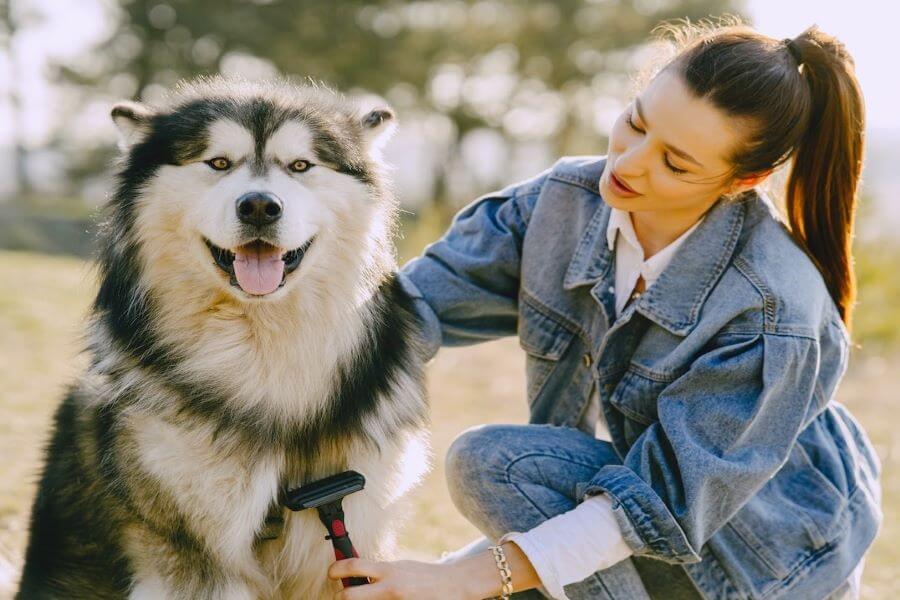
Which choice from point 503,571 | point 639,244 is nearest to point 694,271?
point 639,244

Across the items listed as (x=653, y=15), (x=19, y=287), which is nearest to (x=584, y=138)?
(x=653, y=15)

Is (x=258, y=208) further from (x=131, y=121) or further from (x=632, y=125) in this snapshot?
(x=632, y=125)

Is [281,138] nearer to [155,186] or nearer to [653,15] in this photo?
[155,186]

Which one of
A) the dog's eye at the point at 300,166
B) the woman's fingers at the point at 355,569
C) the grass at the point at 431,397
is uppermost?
the dog's eye at the point at 300,166

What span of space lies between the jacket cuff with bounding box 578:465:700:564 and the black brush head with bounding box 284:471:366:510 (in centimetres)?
56

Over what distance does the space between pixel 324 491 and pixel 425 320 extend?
58 cm

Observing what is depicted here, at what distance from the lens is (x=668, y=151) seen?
6.29ft

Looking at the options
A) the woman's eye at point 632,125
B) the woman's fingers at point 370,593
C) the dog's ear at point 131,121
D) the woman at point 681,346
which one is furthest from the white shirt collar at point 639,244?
the dog's ear at point 131,121

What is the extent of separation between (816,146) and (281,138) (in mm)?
1254

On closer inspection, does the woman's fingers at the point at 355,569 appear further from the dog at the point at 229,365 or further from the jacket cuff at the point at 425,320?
the jacket cuff at the point at 425,320

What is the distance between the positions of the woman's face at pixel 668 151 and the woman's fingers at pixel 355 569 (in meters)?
1.00

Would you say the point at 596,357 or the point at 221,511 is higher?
the point at 596,357

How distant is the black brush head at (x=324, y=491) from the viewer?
1874 mm

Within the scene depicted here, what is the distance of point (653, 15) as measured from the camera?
57.7 feet
